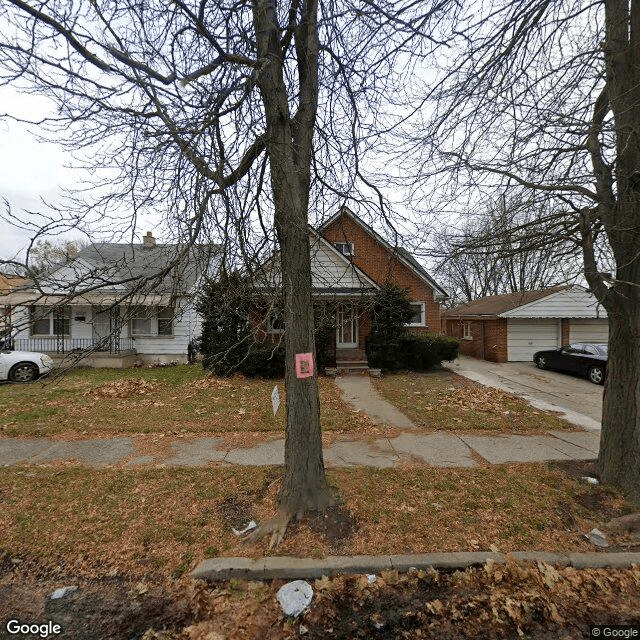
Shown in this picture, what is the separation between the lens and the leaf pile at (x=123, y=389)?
9156 mm

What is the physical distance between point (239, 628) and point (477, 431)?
538 cm

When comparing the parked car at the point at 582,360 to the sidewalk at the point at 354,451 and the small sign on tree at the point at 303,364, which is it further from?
the small sign on tree at the point at 303,364

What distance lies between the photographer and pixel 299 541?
3.15 metres

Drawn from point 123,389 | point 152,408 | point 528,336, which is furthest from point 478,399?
point 528,336

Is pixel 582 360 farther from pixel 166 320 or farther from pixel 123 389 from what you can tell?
pixel 123 389

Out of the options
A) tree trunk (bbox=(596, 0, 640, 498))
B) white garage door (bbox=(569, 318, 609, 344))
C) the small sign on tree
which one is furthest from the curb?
white garage door (bbox=(569, 318, 609, 344))

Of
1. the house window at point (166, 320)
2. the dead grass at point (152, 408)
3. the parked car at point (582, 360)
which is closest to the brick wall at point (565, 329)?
the parked car at point (582, 360)

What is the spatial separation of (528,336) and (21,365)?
2118 cm

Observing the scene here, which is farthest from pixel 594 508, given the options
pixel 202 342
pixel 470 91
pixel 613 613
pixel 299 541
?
pixel 202 342

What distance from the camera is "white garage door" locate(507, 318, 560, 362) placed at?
17.1 metres

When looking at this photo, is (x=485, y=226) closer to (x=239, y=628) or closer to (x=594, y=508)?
(x=594, y=508)

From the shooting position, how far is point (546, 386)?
37.4 feet

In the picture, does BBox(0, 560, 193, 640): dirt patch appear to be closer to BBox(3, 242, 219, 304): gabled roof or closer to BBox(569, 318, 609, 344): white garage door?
BBox(3, 242, 219, 304): gabled roof

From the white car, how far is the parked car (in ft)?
61.8
